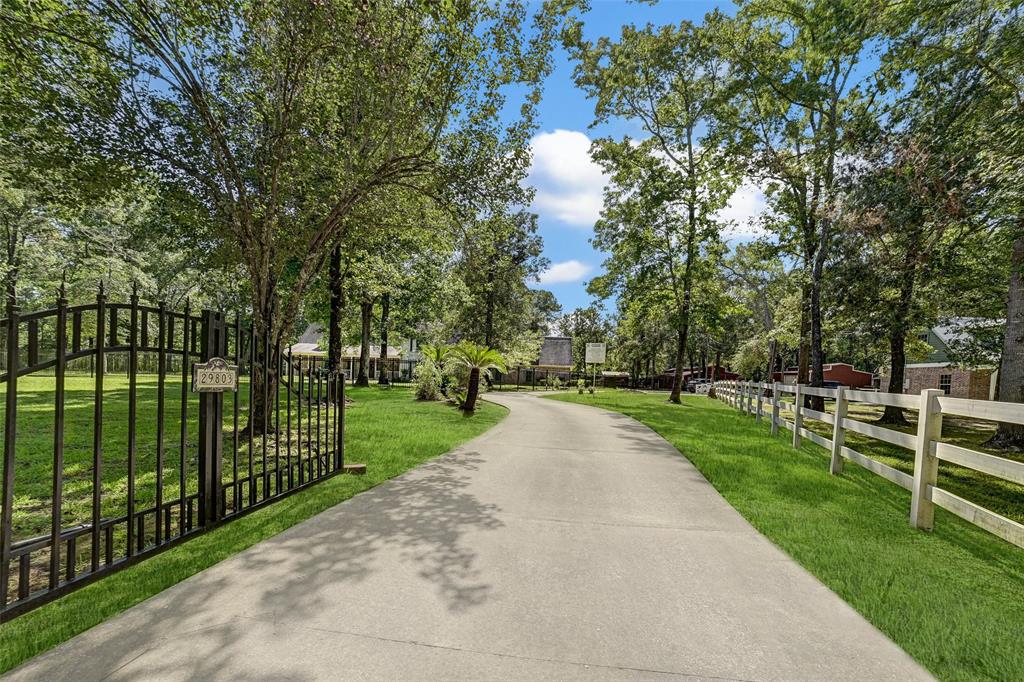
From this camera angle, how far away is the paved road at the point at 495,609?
2.47m

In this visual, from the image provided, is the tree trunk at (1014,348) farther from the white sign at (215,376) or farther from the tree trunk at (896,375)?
the white sign at (215,376)

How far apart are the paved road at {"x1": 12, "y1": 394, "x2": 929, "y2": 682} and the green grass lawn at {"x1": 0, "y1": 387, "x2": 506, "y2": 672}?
0.52 feet

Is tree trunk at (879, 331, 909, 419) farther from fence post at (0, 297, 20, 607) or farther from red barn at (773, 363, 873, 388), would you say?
red barn at (773, 363, 873, 388)

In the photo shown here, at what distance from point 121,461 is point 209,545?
14.3ft

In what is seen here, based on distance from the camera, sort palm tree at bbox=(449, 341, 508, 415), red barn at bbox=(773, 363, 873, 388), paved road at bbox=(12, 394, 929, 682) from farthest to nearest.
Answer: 1. red barn at bbox=(773, 363, 873, 388)
2. palm tree at bbox=(449, 341, 508, 415)
3. paved road at bbox=(12, 394, 929, 682)

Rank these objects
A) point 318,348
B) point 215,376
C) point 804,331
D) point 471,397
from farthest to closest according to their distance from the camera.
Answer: point 318,348
point 804,331
point 471,397
point 215,376

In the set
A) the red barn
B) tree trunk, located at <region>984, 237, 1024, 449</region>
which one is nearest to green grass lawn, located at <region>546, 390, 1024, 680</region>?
tree trunk, located at <region>984, 237, 1024, 449</region>

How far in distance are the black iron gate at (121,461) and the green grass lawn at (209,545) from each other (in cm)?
10

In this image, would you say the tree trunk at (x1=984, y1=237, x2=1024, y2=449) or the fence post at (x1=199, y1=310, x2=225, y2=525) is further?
the tree trunk at (x1=984, y1=237, x2=1024, y2=449)

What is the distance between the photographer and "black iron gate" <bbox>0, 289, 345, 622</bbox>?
288cm

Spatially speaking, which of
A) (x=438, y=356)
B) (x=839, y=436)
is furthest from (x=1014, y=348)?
(x=438, y=356)

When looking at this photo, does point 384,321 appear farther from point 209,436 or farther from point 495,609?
point 495,609

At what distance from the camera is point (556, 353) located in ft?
167

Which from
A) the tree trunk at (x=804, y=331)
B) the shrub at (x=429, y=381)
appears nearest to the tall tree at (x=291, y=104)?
the shrub at (x=429, y=381)
